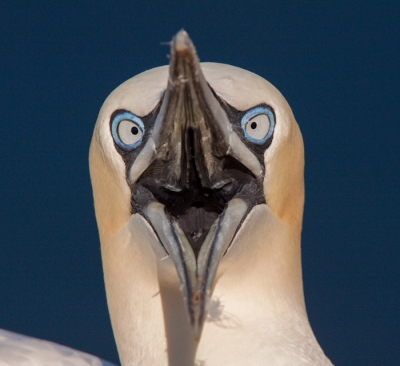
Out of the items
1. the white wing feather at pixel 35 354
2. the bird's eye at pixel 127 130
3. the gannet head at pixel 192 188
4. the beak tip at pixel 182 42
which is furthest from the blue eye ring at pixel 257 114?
the white wing feather at pixel 35 354

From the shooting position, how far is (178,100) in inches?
102

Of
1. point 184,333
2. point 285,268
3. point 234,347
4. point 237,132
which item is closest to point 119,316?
point 184,333

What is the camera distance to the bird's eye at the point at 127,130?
2.99 meters

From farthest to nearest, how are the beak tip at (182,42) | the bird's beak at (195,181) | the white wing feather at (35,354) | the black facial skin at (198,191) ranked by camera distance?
the white wing feather at (35,354)
the black facial skin at (198,191)
the bird's beak at (195,181)
the beak tip at (182,42)

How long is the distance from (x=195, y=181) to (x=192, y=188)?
0.13 ft

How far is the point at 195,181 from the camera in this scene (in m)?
2.94

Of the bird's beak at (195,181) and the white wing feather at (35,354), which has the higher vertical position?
the bird's beak at (195,181)

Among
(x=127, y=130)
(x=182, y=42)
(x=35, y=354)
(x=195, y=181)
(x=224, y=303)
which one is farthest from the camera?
(x=35, y=354)

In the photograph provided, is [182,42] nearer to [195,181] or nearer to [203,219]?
[195,181]

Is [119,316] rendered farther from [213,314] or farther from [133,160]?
[133,160]

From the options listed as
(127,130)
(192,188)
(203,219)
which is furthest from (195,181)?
(127,130)

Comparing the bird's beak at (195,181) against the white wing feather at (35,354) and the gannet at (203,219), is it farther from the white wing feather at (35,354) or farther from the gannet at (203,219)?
the white wing feather at (35,354)

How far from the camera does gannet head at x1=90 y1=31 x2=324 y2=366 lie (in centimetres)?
268

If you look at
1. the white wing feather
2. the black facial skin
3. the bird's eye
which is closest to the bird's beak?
the black facial skin
